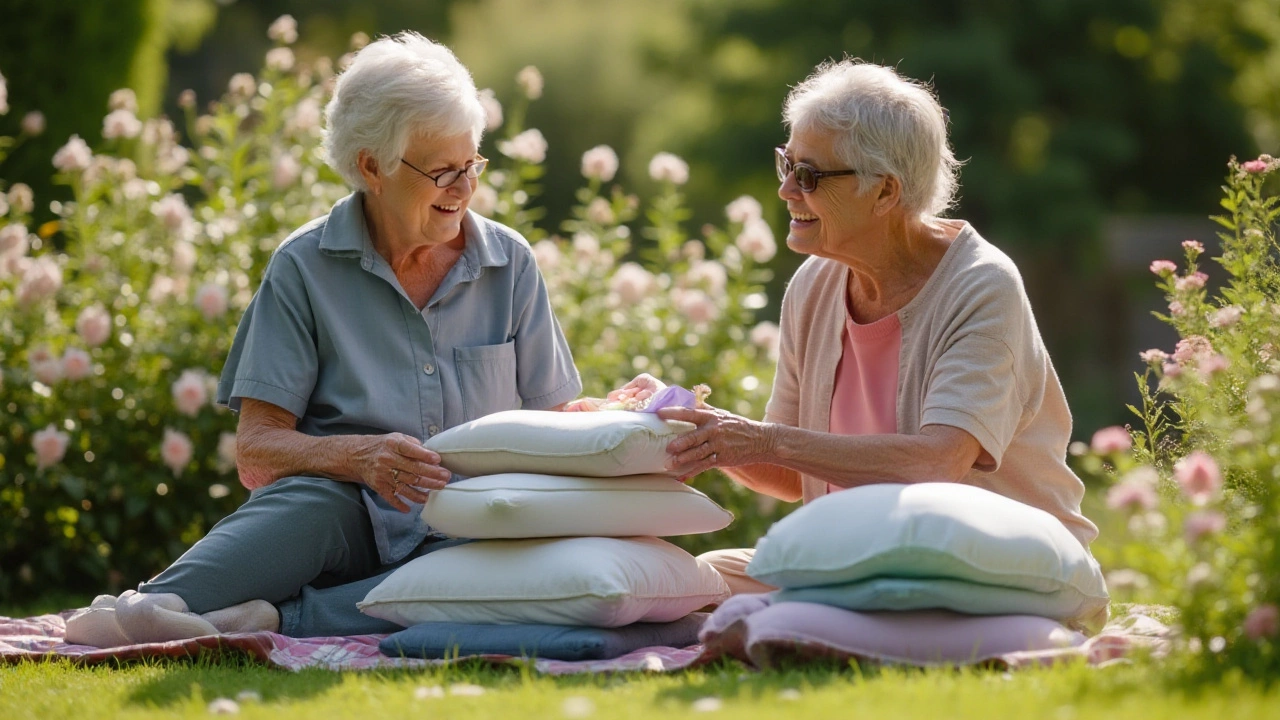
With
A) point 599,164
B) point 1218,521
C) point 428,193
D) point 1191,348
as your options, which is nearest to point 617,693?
point 1218,521

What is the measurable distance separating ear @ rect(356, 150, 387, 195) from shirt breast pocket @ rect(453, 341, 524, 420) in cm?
47

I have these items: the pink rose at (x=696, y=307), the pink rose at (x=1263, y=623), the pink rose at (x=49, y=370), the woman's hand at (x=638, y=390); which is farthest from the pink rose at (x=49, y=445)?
the pink rose at (x=1263, y=623)

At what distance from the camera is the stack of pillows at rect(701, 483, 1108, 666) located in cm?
275

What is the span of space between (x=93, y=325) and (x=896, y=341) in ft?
9.52

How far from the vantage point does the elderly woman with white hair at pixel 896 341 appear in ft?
10.5

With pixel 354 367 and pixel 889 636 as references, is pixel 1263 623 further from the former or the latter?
pixel 354 367

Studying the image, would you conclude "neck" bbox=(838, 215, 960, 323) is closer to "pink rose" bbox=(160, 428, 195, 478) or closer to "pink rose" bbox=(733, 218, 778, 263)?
"pink rose" bbox=(733, 218, 778, 263)

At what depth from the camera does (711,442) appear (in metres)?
3.21

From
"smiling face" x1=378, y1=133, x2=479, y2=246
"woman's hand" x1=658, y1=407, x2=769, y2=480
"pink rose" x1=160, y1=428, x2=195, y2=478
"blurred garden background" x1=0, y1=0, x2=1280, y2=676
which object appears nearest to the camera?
"woman's hand" x1=658, y1=407, x2=769, y2=480

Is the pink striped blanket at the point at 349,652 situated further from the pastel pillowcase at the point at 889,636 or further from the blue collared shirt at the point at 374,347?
the blue collared shirt at the point at 374,347

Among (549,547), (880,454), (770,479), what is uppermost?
(880,454)

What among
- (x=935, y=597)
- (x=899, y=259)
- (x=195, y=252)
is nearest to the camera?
(x=935, y=597)

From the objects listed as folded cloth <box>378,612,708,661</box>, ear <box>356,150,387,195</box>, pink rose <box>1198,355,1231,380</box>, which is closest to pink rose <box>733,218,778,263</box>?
ear <box>356,150,387,195</box>

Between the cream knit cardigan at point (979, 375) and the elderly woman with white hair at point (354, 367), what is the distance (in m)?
0.86
